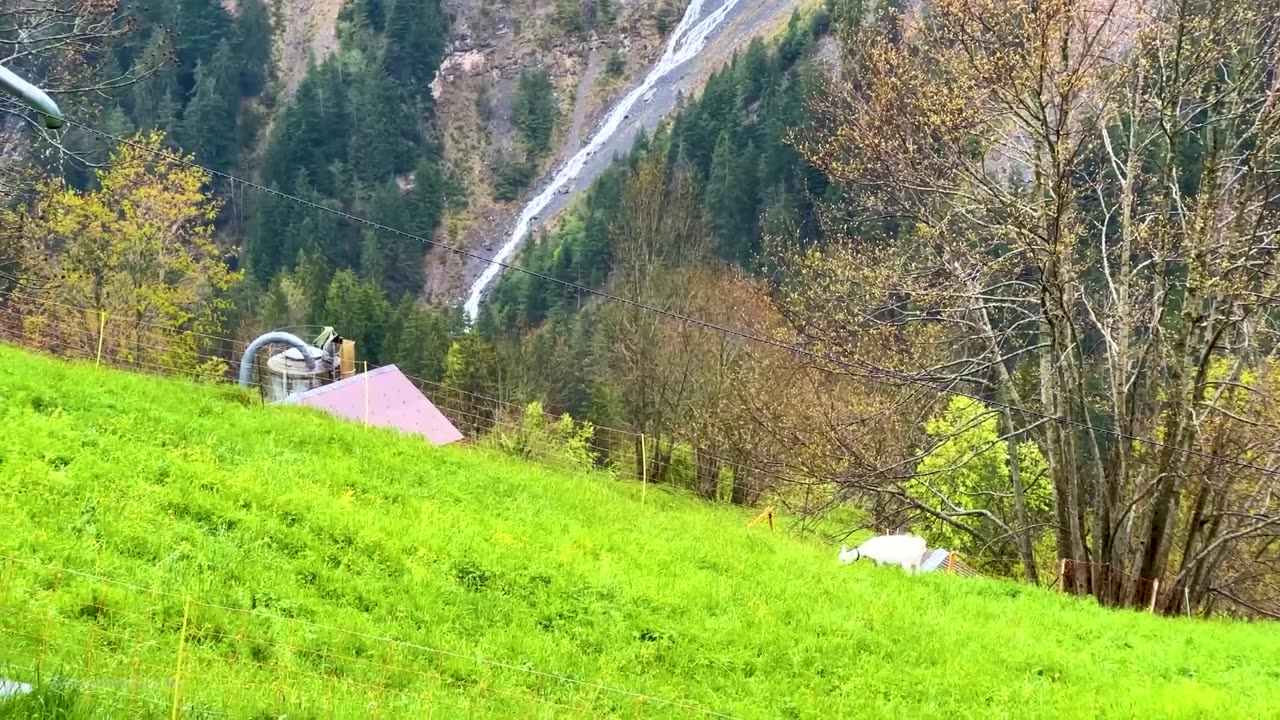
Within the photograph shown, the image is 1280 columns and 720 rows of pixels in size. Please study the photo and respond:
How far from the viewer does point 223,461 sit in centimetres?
1041

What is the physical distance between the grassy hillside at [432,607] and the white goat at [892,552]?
48.8 inches

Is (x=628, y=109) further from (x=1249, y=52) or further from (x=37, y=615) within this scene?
(x=37, y=615)

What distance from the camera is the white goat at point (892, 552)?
14156mm

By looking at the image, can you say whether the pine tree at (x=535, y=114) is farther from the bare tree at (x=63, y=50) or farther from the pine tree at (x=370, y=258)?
the bare tree at (x=63, y=50)

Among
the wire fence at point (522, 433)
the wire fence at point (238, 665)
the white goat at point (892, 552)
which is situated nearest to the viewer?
the wire fence at point (238, 665)

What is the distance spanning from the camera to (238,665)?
6113 millimetres

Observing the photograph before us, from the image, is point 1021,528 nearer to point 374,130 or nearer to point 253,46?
point 374,130

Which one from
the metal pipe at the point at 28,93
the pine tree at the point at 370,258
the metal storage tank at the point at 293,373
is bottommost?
the metal storage tank at the point at 293,373

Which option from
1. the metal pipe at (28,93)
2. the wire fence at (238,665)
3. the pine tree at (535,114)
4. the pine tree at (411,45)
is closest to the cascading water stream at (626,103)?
the pine tree at (535,114)

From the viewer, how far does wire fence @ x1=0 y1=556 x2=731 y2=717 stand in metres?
5.07

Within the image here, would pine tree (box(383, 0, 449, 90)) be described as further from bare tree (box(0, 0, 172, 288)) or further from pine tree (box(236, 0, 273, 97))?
bare tree (box(0, 0, 172, 288))

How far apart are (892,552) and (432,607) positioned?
8.64 meters

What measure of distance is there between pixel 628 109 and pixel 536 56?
22122mm

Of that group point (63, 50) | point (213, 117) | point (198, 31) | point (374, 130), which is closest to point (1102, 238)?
point (63, 50)
